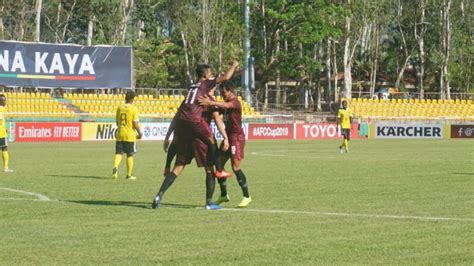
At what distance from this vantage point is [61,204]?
14938 mm

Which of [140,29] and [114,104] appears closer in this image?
[114,104]

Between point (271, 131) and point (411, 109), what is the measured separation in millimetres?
15161

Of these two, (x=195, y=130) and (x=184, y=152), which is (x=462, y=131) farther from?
(x=195, y=130)

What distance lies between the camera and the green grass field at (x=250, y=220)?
980 centimetres

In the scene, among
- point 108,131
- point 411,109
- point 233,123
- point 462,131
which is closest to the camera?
point 233,123

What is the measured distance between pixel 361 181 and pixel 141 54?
58.0 metres

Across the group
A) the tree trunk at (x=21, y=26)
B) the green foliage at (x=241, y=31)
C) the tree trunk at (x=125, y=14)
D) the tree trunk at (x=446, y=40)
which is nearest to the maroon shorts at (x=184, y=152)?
the tree trunk at (x=21, y=26)

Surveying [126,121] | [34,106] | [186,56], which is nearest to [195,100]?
[126,121]

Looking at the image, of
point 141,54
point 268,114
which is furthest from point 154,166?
point 141,54

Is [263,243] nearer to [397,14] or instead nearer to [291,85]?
[397,14]

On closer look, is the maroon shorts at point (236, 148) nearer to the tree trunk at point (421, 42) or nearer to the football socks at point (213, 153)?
the football socks at point (213, 153)

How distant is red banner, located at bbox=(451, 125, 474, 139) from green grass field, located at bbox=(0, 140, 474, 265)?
38.8 m

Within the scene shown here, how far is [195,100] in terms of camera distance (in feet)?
45.9

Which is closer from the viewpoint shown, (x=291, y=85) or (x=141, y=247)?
(x=141, y=247)
